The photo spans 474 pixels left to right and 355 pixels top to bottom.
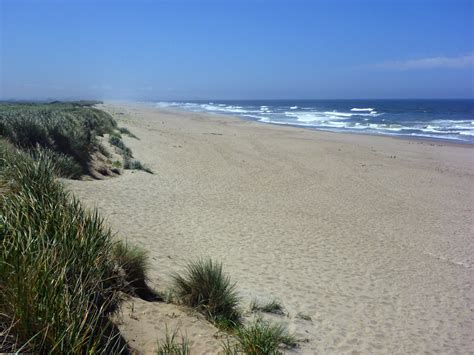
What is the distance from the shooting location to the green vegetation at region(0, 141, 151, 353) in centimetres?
287

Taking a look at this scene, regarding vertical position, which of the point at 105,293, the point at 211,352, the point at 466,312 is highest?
the point at 105,293

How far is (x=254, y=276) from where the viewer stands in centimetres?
707

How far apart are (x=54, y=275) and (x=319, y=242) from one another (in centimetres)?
681

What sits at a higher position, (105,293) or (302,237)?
(105,293)

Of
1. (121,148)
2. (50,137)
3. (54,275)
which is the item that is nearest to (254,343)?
(54,275)

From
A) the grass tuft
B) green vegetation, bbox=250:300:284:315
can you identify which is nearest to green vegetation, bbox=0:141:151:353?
the grass tuft

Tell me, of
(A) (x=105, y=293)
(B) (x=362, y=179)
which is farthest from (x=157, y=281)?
(B) (x=362, y=179)

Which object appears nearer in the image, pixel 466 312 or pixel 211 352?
pixel 211 352

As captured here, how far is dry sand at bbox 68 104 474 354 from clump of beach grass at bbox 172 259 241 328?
31 centimetres

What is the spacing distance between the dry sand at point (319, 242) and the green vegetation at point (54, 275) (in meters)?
0.55

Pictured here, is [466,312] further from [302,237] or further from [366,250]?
[302,237]

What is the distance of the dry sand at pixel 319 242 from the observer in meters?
5.52

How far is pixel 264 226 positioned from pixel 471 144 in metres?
27.2

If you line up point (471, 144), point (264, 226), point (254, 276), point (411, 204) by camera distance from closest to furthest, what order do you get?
point (254, 276) < point (264, 226) < point (411, 204) < point (471, 144)
